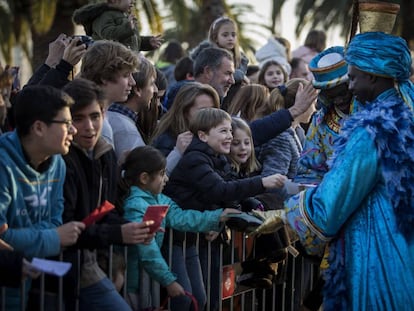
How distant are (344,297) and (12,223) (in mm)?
1717

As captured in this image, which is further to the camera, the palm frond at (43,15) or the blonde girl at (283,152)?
the palm frond at (43,15)

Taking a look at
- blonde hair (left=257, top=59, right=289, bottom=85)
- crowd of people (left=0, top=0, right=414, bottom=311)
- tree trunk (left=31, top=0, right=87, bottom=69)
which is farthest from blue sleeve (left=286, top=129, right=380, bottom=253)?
tree trunk (left=31, top=0, right=87, bottom=69)

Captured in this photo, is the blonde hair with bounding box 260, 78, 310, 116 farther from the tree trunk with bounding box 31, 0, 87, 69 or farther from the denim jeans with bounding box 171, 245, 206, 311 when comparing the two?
the tree trunk with bounding box 31, 0, 87, 69

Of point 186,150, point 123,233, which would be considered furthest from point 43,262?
point 186,150

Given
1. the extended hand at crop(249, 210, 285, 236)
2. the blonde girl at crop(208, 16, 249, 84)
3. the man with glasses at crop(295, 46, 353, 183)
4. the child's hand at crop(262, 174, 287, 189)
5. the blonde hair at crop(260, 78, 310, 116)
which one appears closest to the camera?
the extended hand at crop(249, 210, 285, 236)

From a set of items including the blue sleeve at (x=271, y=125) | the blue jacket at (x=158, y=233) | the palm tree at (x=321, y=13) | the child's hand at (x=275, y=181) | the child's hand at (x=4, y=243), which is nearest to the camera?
the child's hand at (x=4, y=243)

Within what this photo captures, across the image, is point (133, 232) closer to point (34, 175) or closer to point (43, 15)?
point (34, 175)

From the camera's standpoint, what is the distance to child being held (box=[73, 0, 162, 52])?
7277 mm

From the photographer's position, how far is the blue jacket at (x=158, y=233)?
5.25 m

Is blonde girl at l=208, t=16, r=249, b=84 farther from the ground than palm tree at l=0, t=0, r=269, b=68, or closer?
farther from the ground

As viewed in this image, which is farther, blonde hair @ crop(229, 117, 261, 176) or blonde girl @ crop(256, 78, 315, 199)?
blonde girl @ crop(256, 78, 315, 199)

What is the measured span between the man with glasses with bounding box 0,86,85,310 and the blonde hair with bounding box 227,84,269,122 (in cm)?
341

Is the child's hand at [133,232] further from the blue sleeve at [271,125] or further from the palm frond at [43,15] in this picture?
the palm frond at [43,15]

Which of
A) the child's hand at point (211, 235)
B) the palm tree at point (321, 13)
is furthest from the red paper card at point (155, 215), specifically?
the palm tree at point (321, 13)
